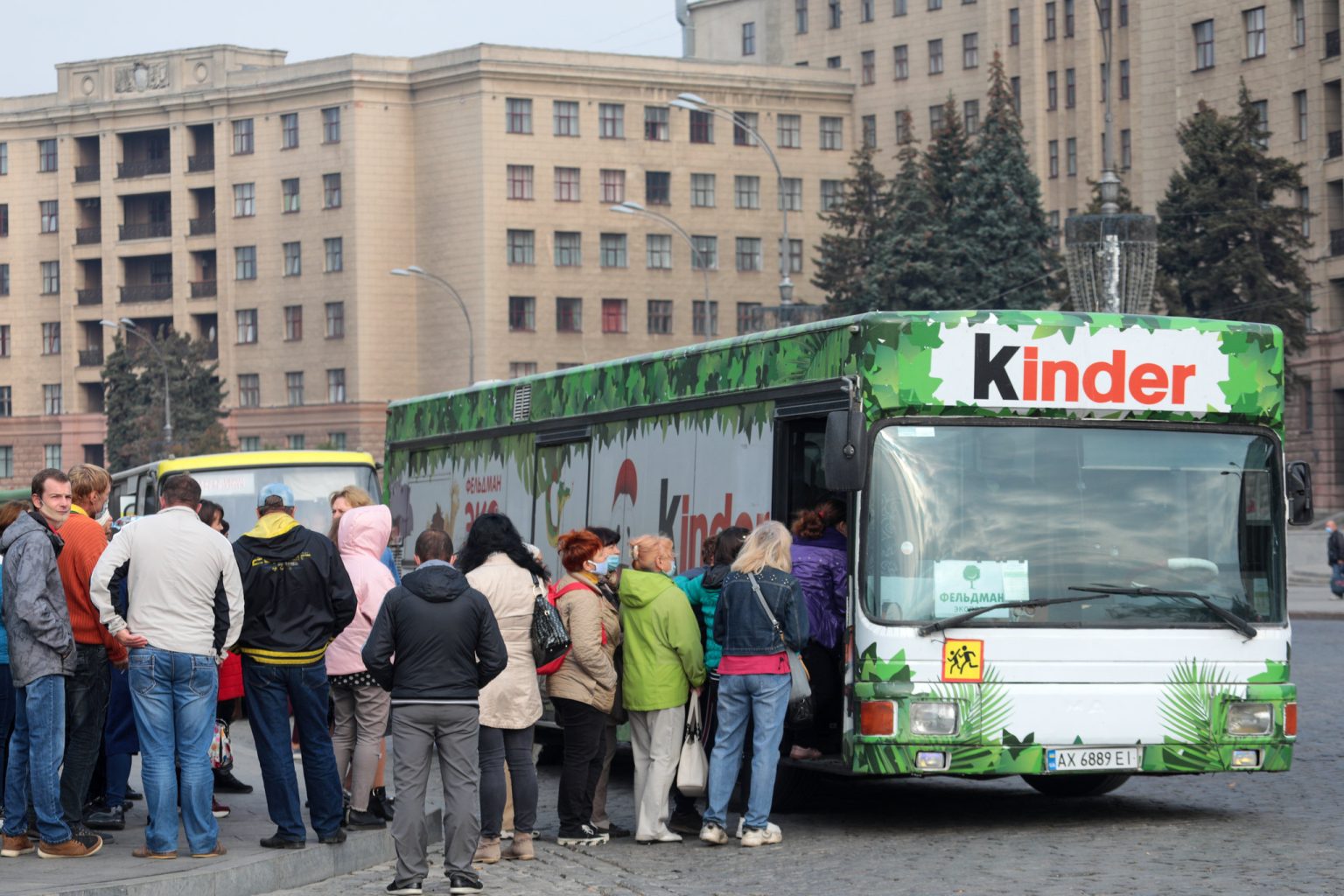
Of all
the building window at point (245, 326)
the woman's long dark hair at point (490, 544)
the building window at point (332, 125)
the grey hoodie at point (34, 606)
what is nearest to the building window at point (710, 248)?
the building window at point (332, 125)

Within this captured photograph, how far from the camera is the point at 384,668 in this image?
33.2 ft

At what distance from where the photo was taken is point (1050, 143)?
321 feet

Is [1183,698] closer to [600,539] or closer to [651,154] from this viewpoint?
[600,539]

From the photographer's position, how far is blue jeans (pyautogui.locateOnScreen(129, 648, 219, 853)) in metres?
10.3

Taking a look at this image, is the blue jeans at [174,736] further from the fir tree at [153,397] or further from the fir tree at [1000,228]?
the fir tree at [153,397]

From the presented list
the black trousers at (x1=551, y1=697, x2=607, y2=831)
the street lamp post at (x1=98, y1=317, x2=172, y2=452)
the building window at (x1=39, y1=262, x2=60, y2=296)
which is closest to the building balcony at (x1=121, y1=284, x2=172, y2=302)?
the street lamp post at (x1=98, y1=317, x2=172, y2=452)

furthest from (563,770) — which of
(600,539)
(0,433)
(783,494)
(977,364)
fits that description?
(0,433)

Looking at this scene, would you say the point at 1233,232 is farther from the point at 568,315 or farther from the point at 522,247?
the point at 522,247

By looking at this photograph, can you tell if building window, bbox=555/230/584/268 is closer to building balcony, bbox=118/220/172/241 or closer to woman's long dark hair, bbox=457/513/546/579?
building balcony, bbox=118/220/172/241

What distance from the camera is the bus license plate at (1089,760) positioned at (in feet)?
38.8

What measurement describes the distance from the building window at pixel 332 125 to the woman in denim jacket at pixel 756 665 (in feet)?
292

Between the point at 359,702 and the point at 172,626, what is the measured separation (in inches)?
64.8

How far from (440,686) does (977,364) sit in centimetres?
359

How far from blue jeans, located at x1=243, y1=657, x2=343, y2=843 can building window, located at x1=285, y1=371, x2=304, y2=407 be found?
90556 mm
